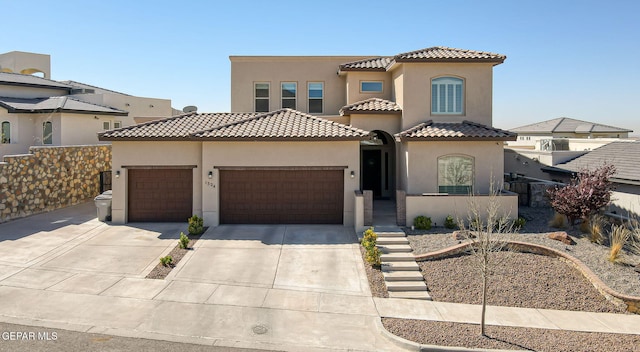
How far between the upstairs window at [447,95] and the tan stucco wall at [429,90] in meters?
→ 0.18

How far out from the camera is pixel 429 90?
803 inches

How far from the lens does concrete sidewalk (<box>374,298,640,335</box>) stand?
11.0 meters


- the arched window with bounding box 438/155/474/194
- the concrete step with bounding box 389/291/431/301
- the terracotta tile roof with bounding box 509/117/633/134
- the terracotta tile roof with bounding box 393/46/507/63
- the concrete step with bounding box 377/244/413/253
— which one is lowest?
the concrete step with bounding box 389/291/431/301

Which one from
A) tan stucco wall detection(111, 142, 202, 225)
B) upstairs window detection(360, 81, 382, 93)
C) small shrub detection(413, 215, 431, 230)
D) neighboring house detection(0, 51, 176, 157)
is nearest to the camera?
small shrub detection(413, 215, 431, 230)

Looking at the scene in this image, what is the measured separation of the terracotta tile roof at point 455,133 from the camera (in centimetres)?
1869

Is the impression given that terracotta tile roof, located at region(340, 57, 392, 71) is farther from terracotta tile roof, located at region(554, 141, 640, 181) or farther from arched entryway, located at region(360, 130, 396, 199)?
terracotta tile roof, located at region(554, 141, 640, 181)

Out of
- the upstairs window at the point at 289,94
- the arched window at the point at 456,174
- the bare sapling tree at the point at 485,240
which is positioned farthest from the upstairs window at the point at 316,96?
the bare sapling tree at the point at 485,240

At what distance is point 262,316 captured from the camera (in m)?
10.8

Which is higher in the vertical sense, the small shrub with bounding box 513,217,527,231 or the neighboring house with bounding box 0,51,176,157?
the neighboring house with bounding box 0,51,176,157

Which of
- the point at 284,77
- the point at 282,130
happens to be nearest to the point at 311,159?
the point at 282,130

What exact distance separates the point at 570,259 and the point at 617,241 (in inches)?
73.2

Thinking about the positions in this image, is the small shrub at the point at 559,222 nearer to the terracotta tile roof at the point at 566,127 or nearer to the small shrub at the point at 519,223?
the small shrub at the point at 519,223

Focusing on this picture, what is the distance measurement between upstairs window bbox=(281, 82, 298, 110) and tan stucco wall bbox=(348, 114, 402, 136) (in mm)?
5293

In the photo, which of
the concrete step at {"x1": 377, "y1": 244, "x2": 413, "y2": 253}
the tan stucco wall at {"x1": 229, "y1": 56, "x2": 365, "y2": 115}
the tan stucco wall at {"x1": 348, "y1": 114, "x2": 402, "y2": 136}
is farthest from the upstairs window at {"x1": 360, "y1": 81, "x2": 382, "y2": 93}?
the concrete step at {"x1": 377, "y1": 244, "x2": 413, "y2": 253}
